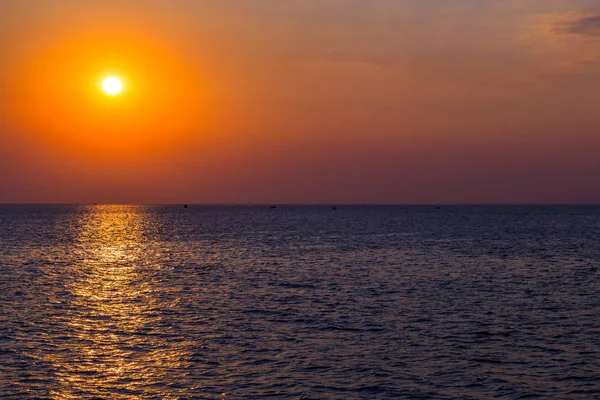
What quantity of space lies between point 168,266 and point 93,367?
54263mm

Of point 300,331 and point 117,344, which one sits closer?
point 117,344

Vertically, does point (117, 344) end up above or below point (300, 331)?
above

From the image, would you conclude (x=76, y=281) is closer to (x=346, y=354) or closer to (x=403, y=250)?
(x=346, y=354)

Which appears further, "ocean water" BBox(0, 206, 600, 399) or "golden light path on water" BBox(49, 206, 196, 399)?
"ocean water" BBox(0, 206, 600, 399)

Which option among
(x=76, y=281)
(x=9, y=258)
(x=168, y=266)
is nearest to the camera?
(x=76, y=281)

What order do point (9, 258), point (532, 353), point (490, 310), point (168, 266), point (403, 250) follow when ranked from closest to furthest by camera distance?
point (532, 353)
point (490, 310)
point (168, 266)
point (9, 258)
point (403, 250)

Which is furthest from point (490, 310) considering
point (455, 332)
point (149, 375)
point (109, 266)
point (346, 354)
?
point (109, 266)

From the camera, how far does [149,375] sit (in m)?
32.3

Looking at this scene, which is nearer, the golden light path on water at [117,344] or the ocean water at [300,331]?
the golden light path on water at [117,344]

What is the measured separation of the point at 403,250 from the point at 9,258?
62.6 meters

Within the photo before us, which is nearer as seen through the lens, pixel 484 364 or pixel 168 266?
pixel 484 364

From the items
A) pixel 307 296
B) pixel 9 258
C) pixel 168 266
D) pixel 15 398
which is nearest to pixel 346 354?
pixel 15 398

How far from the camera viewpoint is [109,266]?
289 feet

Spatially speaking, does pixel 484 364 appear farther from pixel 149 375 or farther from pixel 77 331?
pixel 77 331
